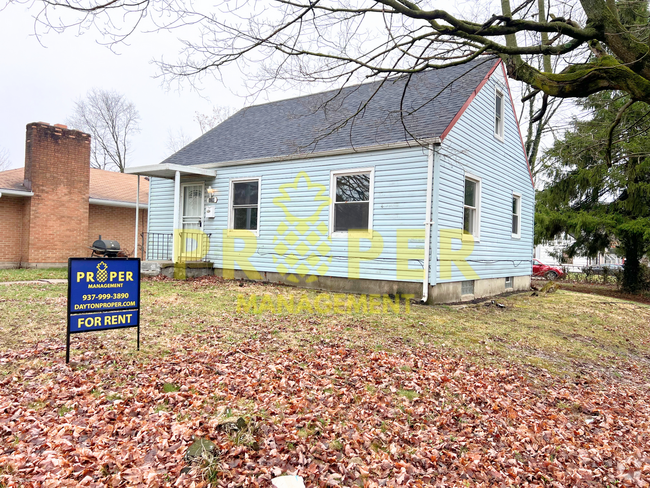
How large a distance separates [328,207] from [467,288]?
4.11 m

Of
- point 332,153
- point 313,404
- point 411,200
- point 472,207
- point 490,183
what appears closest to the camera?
point 313,404

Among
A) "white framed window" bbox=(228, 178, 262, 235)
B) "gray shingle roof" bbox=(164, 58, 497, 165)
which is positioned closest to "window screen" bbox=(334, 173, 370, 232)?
"gray shingle roof" bbox=(164, 58, 497, 165)

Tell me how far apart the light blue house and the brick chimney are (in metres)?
3.27

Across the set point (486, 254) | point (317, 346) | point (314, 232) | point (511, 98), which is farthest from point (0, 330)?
point (511, 98)

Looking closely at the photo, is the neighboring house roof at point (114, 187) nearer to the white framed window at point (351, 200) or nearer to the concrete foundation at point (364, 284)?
the concrete foundation at point (364, 284)

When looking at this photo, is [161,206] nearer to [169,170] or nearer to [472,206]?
[169,170]

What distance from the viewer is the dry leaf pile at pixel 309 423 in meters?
2.80

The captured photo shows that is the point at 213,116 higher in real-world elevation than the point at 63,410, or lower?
higher

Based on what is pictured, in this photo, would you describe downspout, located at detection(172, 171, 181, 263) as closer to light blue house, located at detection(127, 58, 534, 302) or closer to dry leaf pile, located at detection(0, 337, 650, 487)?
light blue house, located at detection(127, 58, 534, 302)

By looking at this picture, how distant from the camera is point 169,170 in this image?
1160 centimetres

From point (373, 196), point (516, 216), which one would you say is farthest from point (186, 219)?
point (516, 216)

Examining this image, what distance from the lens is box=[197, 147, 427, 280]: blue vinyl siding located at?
9.06 m

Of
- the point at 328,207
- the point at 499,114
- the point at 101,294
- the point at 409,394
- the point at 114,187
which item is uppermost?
the point at 499,114

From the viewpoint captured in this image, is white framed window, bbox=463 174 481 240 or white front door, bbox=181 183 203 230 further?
white front door, bbox=181 183 203 230
